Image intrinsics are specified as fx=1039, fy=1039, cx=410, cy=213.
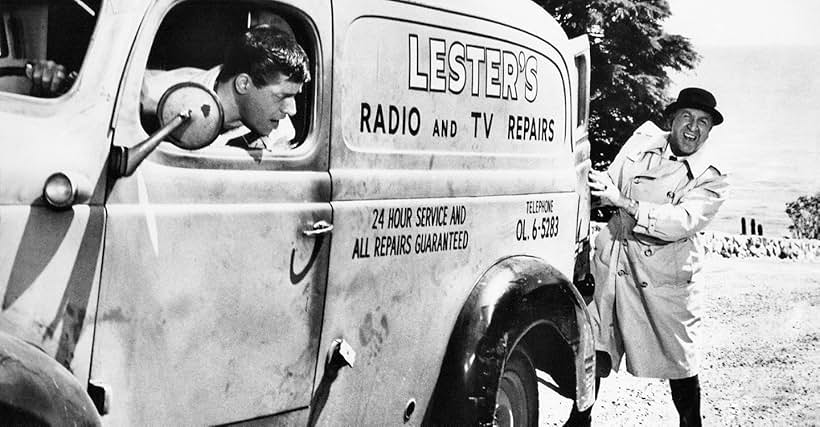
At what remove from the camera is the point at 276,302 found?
3.13m

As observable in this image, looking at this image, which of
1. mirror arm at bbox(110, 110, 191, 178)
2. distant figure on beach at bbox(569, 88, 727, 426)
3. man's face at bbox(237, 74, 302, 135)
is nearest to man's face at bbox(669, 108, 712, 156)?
distant figure on beach at bbox(569, 88, 727, 426)

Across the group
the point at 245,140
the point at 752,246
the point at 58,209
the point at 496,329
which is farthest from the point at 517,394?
the point at 752,246

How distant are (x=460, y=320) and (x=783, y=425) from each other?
321 cm

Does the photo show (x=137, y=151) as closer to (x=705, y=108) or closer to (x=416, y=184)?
(x=416, y=184)

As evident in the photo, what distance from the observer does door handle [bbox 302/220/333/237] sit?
321cm

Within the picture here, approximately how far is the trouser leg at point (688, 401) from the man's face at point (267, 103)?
122 inches

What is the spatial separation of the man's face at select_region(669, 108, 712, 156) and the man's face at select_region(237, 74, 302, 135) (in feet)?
9.23

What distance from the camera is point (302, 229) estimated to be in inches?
126

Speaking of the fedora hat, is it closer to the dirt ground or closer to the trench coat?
the trench coat

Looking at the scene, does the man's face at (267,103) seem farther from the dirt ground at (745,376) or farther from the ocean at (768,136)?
the ocean at (768,136)

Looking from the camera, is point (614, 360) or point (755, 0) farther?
point (755, 0)

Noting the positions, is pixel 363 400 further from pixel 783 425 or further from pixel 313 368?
pixel 783 425

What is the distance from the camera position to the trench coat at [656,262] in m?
5.28

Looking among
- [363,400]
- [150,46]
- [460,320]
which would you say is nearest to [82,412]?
[150,46]
